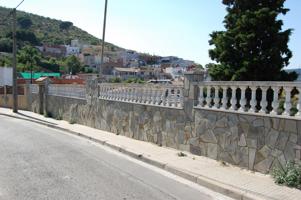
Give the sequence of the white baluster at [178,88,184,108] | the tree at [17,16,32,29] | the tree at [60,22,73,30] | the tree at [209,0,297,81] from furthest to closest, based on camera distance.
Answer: the tree at [60,22,73,30] → the tree at [17,16,32,29] → the tree at [209,0,297,81] → the white baluster at [178,88,184,108]

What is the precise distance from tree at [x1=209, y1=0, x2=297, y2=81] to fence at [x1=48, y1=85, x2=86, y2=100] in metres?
8.30

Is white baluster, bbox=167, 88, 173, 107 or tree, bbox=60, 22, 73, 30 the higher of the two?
tree, bbox=60, 22, 73, 30

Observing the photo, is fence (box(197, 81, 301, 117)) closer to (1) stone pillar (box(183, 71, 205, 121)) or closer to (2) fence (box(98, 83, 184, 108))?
(1) stone pillar (box(183, 71, 205, 121))

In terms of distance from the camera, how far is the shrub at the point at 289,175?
6.84 metres

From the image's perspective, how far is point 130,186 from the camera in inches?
283

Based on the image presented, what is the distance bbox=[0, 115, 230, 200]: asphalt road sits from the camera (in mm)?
6547

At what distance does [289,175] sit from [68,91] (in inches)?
562

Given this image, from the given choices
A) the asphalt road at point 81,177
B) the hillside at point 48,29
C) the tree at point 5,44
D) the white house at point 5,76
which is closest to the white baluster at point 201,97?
the asphalt road at point 81,177

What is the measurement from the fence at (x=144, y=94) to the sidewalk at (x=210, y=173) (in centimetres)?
133

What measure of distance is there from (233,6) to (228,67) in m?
4.36

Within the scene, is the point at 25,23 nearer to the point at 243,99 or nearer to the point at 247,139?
the point at 243,99

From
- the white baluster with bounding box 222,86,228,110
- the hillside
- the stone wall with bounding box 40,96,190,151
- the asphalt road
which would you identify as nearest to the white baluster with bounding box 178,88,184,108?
the stone wall with bounding box 40,96,190,151

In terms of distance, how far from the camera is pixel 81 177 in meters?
7.68

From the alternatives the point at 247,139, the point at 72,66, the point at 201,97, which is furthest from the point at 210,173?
the point at 72,66
